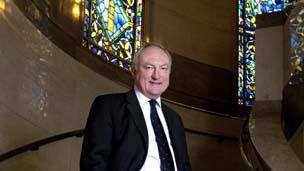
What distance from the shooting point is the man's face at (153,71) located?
3818mm

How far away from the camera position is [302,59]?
8.23 metres

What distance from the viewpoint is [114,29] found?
409 inches

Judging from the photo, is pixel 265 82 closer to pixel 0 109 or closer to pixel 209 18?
pixel 209 18

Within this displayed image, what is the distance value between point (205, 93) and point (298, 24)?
10.0 feet

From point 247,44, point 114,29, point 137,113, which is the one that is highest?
point 137,113

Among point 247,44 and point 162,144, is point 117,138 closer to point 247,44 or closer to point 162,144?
point 162,144

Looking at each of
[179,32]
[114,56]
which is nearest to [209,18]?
[179,32]

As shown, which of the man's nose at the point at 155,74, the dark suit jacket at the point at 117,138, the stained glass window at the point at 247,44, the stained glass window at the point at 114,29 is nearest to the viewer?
the dark suit jacket at the point at 117,138

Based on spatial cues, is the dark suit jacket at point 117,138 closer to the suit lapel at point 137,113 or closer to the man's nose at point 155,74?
the suit lapel at point 137,113

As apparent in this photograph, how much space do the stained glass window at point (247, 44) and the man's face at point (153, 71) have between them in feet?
26.6

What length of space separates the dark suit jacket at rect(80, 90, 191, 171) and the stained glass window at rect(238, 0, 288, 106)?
8.11 m

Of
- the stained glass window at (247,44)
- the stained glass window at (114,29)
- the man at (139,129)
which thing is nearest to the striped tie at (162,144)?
the man at (139,129)

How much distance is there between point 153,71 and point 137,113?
246 millimetres

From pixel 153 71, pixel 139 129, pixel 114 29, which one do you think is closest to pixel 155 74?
pixel 153 71
